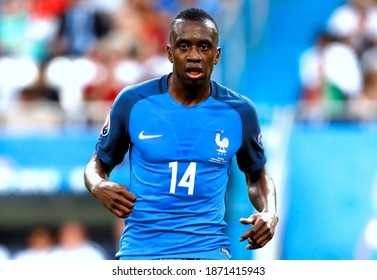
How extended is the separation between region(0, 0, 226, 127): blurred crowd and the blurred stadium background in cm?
2

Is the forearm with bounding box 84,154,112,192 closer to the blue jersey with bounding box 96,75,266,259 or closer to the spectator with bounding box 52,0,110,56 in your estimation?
the blue jersey with bounding box 96,75,266,259

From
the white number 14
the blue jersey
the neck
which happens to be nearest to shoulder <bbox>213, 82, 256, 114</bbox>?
the blue jersey

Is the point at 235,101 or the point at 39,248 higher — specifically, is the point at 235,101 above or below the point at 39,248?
above

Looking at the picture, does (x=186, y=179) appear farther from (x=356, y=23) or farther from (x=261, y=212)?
(x=356, y=23)

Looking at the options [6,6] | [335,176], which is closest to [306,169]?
[335,176]

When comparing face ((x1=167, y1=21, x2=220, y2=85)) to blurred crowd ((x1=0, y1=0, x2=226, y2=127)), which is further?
blurred crowd ((x1=0, y1=0, x2=226, y2=127))

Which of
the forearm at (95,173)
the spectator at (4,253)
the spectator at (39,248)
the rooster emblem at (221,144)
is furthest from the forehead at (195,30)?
the spectator at (4,253)

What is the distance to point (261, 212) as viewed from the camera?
6.84 m

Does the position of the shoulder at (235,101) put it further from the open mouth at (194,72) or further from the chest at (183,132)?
the open mouth at (194,72)

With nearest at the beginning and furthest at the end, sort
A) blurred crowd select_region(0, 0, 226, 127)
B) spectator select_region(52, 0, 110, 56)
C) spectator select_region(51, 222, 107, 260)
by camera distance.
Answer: spectator select_region(51, 222, 107, 260)
blurred crowd select_region(0, 0, 226, 127)
spectator select_region(52, 0, 110, 56)

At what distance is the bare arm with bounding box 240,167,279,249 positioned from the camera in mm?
6503

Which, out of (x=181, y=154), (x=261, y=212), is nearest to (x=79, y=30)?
(x=181, y=154)

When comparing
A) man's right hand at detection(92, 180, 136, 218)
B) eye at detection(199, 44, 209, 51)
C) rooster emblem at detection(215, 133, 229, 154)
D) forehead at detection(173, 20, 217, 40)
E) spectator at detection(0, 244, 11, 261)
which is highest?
forehead at detection(173, 20, 217, 40)

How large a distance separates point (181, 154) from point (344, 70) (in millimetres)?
7794
